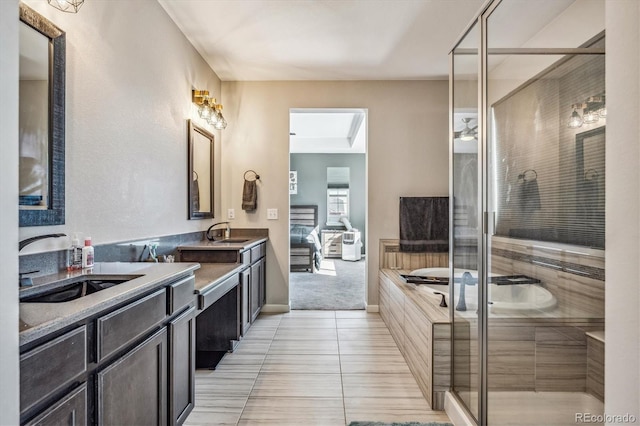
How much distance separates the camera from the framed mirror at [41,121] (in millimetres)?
1378

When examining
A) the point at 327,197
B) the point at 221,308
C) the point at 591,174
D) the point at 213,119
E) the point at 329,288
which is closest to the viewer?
the point at 591,174

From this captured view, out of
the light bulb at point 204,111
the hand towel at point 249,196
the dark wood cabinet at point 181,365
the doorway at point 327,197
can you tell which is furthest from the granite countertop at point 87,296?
the doorway at point 327,197

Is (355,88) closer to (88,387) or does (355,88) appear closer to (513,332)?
(513,332)

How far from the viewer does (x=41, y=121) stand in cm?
146

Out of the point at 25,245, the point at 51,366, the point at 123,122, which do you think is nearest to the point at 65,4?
the point at 123,122

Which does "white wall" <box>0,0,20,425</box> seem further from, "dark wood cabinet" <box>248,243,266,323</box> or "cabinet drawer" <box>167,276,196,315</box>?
"dark wood cabinet" <box>248,243,266,323</box>

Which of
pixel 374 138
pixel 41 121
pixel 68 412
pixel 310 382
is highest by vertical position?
pixel 374 138

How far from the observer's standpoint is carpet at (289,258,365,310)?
427 centimetres

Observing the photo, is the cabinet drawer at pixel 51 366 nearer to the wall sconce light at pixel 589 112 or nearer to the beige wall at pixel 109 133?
the beige wall at pixel 109 133

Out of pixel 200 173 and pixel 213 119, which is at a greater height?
pixel 213 119

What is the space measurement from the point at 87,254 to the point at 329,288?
149 inches

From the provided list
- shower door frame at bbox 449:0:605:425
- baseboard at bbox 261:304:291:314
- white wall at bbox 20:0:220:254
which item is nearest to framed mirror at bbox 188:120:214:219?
white wall at bbox 20:0:220:254

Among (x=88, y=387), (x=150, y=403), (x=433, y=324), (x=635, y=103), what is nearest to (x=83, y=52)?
(x=88, y=387)

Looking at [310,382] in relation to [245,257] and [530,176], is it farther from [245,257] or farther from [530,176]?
[530,176]
